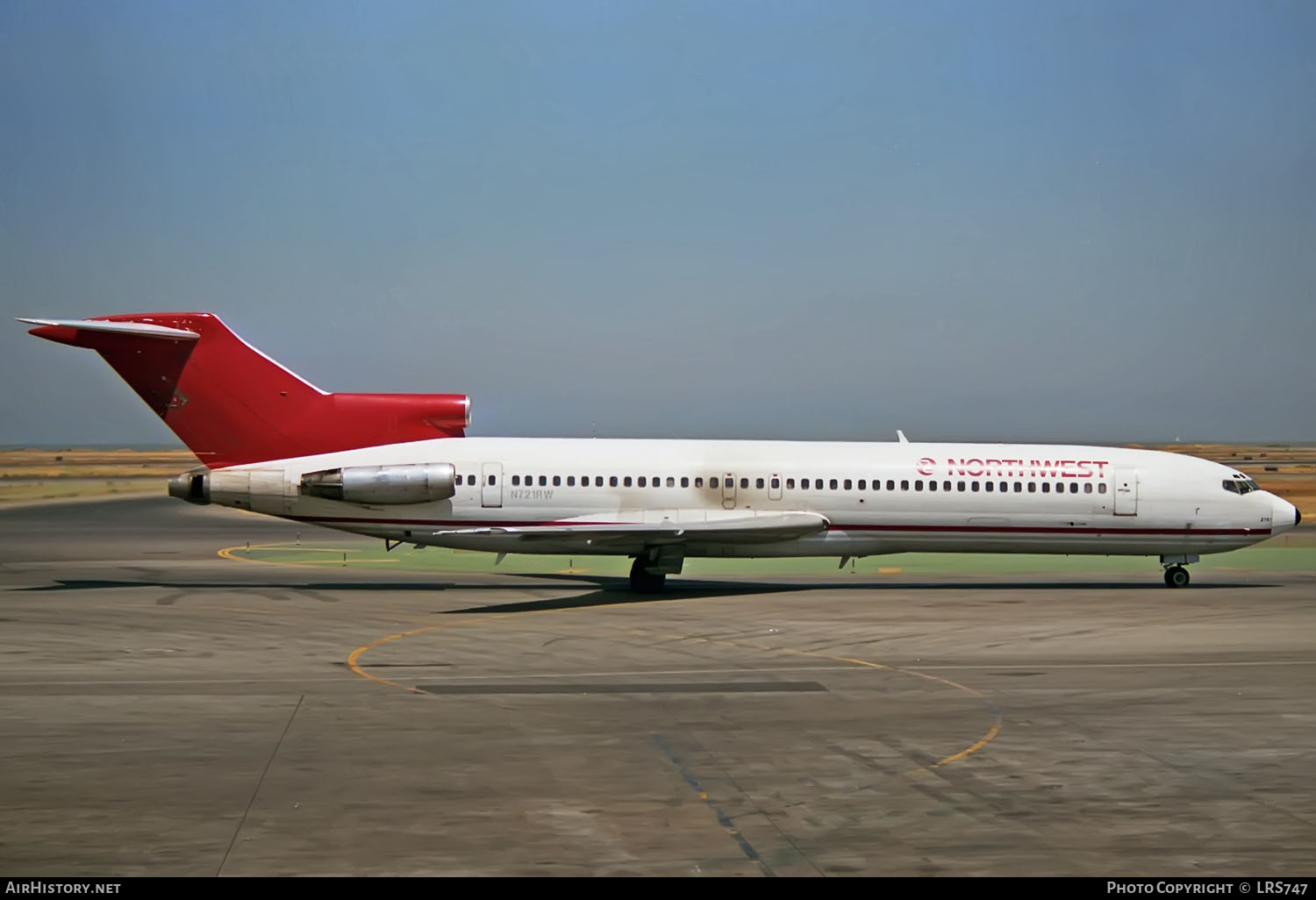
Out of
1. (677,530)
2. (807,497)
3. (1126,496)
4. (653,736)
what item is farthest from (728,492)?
(653,736)

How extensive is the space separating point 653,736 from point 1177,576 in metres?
19.4

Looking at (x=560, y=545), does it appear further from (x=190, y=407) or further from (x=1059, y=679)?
(x=1059, y=679)

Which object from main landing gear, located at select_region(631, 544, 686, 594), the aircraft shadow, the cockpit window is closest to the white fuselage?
the cockpit window

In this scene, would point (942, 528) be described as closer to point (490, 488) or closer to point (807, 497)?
point (807, 497)

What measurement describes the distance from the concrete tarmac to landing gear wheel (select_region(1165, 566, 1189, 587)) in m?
2.64

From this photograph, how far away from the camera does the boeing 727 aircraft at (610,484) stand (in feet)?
90.3

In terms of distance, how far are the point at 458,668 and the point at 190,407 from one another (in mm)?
12677

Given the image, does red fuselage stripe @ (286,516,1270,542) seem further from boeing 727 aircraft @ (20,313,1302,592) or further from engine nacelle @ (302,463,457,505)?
engine nacelle @ (302,463,457,505)

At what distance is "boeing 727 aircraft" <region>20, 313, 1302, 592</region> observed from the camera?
27.5 m

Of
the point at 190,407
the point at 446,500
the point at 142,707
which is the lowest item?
the point at 142,707

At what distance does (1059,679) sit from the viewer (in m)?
17.6

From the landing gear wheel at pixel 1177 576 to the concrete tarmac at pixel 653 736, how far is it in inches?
104
